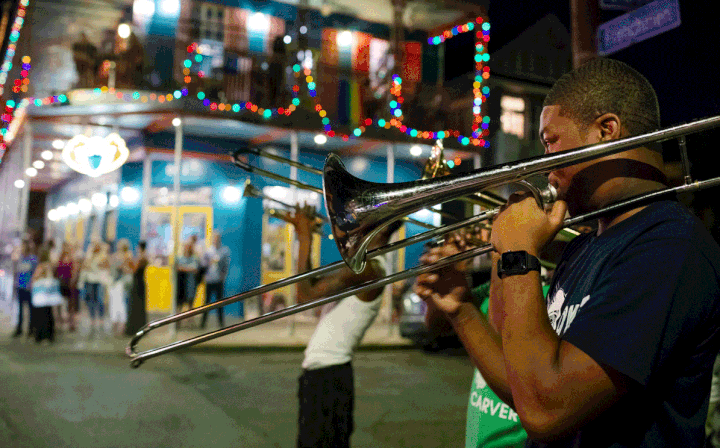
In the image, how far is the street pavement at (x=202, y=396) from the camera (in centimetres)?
489

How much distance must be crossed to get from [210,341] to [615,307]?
31.4 feet

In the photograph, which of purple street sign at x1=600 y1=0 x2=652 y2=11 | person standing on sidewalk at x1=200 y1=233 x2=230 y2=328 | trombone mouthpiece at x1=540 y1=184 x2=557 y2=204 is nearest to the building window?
person standing on sidewalk at x1=200 y1=233 x2=230 y2=328

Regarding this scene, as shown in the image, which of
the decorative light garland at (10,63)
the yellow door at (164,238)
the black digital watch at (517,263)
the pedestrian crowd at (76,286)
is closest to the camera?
the black digital watch at (517,263)

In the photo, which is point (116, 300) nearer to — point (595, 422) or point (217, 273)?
point (217, 273)

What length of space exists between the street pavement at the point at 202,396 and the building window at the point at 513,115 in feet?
33.7

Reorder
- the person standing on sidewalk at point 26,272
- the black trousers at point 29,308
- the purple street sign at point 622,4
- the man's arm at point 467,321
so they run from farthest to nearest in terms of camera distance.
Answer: the person standing on sidewalk at point 26,272, the black trousers at point 29,308, the purple street sign at point 622,4, the man's arm at point 467,321

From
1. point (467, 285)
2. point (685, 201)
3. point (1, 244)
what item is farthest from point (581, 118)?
point (1, 244)

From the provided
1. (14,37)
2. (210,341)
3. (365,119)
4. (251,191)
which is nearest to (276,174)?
(251,191)

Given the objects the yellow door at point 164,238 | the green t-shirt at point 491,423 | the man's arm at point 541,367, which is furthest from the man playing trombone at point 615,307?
the yellow door at point 164,238

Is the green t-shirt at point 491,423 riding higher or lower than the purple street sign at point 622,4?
lower

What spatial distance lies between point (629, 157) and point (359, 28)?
13.9 metres

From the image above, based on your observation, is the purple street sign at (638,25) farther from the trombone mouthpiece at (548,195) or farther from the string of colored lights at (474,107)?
the string of colored lights at (474,107)

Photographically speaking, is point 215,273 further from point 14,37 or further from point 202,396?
point 14,37

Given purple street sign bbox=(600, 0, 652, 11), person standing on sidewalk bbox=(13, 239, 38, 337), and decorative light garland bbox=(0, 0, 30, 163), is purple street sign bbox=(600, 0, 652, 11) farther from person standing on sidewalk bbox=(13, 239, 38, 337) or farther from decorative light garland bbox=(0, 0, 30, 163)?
decorative light garland bbox=(0, 0, 30, 163)
